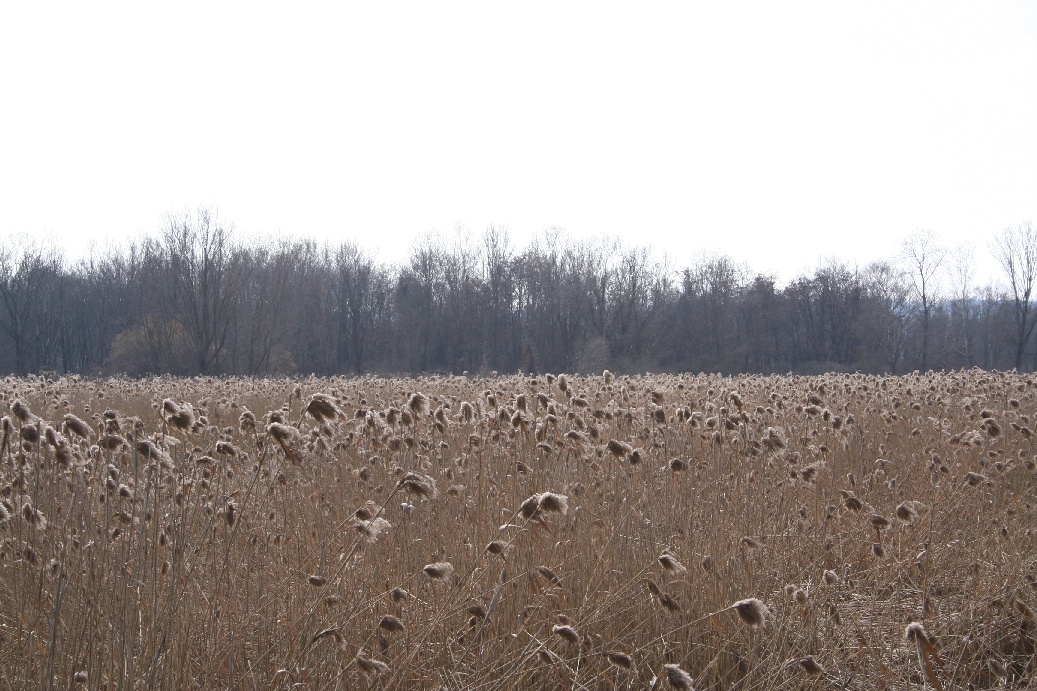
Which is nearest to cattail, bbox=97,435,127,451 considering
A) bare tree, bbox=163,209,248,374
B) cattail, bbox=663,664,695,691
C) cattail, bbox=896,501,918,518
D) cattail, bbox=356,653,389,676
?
cattail, bbox=356,653,389,676

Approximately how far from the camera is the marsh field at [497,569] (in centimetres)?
267

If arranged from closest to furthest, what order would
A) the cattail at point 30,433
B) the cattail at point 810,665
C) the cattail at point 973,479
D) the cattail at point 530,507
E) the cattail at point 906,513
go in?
1. the cattail at point 530,507
2. the cattail at point 810,665
3. the cattail at point 30,433
4. the cattail at point 906,513
5. the cattail at point 973,479

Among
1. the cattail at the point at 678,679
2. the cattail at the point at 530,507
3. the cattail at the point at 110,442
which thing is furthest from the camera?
the cattail at the point at 110,442

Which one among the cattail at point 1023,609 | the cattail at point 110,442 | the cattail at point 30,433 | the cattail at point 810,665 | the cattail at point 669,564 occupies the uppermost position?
the cattail at point 30,433

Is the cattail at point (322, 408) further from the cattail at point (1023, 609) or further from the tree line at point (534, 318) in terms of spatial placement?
the tree line at point (534, 318)

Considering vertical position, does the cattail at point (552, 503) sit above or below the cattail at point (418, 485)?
below

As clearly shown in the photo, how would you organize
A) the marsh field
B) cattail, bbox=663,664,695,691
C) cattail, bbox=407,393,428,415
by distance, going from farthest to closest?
cattail, bbox=407,393,428,415
the marsh field
cattail, bbox=663,664,695,691

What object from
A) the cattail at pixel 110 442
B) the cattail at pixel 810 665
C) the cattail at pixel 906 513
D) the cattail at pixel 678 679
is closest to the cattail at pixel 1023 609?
the cattail at pixel 906 513

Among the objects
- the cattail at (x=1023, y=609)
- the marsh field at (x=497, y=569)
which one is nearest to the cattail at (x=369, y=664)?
the marsh field at (x=497, y=569)

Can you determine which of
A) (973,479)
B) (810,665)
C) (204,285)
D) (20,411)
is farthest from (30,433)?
(204,285)

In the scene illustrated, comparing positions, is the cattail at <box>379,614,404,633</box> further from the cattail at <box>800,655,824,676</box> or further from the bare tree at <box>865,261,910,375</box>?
the bare tree at <box>865,261,910,375</box>

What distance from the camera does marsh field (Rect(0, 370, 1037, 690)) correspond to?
267 cm

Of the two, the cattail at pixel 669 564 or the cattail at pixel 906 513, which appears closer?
the cattail at pixel 669 564

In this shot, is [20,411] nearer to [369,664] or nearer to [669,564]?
[369,664]
